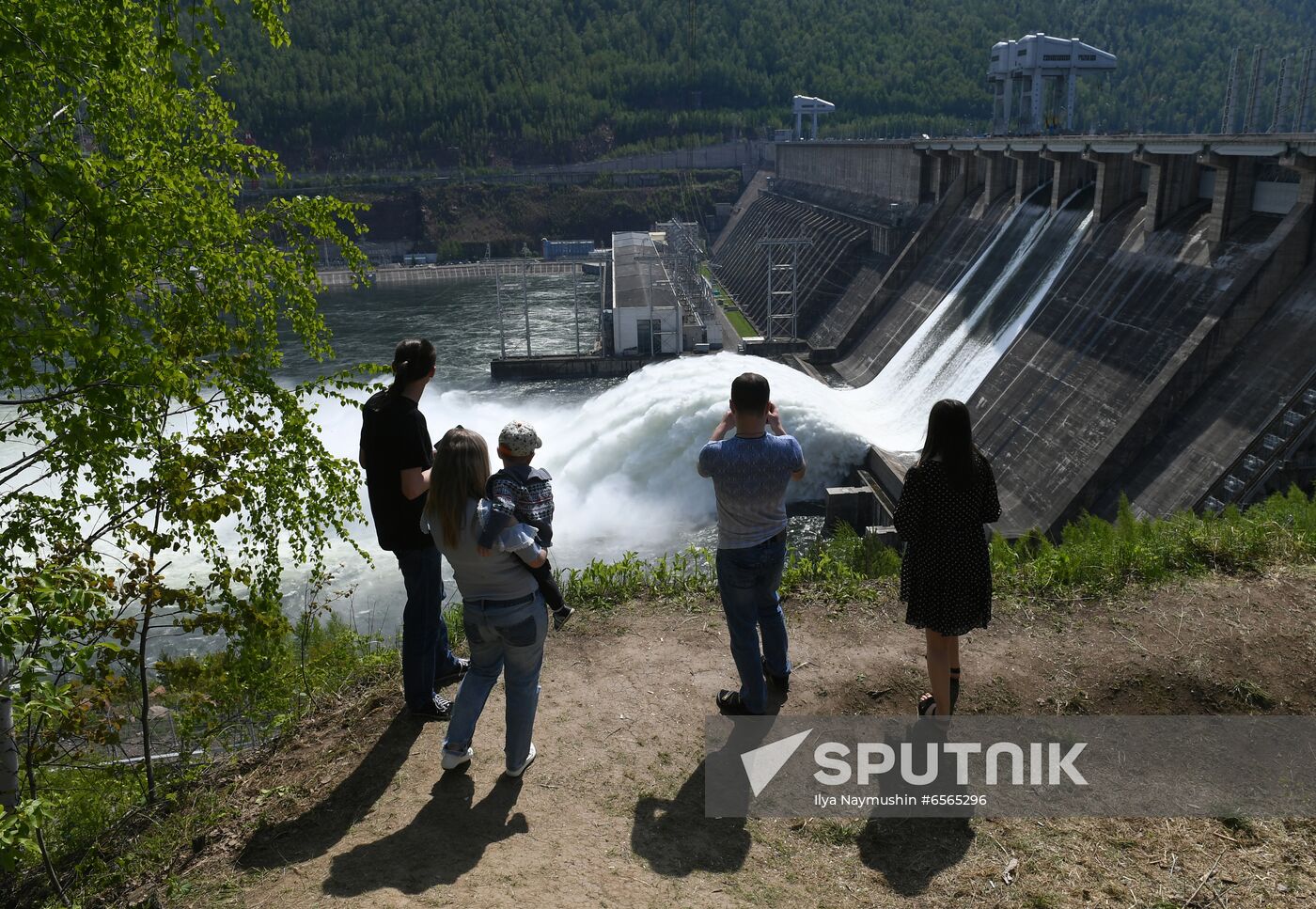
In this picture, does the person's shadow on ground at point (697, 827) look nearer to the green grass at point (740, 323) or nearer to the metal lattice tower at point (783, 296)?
the metal lattice tower at point (783, 296)

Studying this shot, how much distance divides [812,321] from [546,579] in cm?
3414

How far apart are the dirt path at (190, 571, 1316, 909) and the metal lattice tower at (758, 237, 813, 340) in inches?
1176

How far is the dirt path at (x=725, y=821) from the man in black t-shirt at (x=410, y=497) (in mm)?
332

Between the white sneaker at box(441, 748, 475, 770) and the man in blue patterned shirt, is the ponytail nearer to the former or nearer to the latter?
the man in blue patterned shirt

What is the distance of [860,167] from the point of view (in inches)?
1850

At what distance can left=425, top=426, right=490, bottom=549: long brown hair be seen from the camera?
482 cm

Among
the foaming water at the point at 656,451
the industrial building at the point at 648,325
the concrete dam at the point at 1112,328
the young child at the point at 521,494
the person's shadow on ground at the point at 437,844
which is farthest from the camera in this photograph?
the industrial building at the point at 648,325

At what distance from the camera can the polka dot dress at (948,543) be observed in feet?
16.8

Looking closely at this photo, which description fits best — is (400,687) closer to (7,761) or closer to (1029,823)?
(7,761)

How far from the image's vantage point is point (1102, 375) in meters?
18.4

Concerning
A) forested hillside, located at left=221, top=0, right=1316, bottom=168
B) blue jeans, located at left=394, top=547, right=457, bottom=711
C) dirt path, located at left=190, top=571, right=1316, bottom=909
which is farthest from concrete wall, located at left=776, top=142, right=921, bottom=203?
forested hillside, located at left=221, top=0, right=1316, bottom=168

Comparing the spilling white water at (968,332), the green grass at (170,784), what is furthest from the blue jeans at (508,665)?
the spilling white water at (968,332)

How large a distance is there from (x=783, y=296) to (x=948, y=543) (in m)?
38.4

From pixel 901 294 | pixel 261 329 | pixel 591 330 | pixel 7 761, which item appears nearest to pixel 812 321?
pixel 901 294
